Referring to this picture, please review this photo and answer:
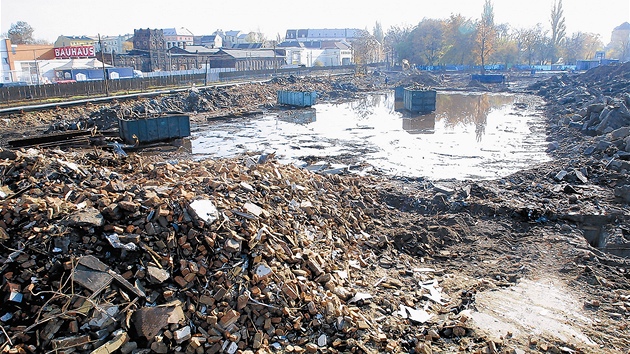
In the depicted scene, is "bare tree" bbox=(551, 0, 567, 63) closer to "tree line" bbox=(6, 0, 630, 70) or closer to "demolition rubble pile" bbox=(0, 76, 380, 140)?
"tree line" bbox=(6, 0, 630, 70)

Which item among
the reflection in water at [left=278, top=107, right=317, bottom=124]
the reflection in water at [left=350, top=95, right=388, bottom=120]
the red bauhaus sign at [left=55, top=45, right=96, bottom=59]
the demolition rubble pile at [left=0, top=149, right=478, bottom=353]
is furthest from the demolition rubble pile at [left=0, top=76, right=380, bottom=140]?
the red bauhaus sign at [left=55, top=45, right=96, bottom=59]

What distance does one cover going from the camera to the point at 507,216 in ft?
37.5

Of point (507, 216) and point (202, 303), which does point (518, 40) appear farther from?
point (202, 303)

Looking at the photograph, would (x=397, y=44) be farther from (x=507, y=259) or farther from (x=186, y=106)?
(x=507, y=259)

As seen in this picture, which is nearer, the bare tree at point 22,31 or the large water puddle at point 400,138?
the large water puddle at point 400,138

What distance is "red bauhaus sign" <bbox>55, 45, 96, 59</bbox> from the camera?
54.9m

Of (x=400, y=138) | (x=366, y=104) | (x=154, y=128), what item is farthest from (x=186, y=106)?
(x=400, y=138)

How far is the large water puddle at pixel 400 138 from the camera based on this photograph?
1830 centimetres

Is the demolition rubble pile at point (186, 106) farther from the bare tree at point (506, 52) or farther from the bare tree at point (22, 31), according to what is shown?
the bare tree at point (22, 31)

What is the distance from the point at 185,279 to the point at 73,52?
59437 mm

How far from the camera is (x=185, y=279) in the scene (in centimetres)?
623

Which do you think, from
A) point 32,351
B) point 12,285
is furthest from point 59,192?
point 32,351

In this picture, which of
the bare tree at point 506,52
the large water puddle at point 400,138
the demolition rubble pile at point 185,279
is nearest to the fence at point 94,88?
the large water puddle at point 400,138

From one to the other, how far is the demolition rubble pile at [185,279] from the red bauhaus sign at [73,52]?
5470 centimetres
